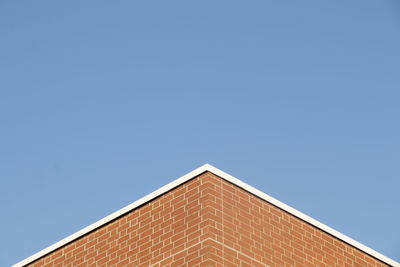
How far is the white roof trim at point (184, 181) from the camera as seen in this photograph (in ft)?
55.8

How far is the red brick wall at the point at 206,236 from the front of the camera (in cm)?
1627

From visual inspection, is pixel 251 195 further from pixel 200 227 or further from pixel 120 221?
pixel 120 221

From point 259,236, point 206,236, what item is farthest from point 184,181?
point 259,236

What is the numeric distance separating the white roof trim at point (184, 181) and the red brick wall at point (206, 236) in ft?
0.30

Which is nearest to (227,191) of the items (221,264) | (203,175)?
(203,175)

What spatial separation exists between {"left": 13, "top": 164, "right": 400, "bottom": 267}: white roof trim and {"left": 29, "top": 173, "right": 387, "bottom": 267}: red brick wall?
0.09 meters

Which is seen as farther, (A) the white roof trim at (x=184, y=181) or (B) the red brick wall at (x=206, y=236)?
(A) the white roof trim at (x=184, y=181)

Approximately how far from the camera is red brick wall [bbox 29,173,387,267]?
16266mm

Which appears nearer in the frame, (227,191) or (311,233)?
(227,191)

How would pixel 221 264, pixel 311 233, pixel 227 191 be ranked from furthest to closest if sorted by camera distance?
pixel 311 233 → pixel 227 191 → pixel 221 264

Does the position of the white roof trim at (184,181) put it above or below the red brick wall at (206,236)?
above

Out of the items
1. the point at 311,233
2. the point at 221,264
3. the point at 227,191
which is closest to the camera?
the point at 221,264

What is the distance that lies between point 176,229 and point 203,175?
43.2 inches

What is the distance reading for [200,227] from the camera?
53.4 feet
